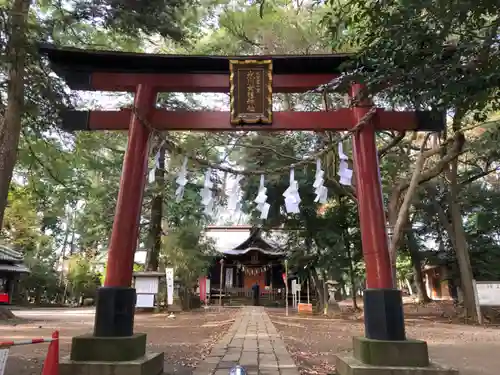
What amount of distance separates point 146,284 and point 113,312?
12.4m

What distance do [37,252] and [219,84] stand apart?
31.8 m

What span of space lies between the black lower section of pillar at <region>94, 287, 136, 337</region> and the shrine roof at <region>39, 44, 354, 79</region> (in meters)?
3.42

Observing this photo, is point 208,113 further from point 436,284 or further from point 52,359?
point 436,284

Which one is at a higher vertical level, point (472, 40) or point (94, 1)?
point (94, 1)

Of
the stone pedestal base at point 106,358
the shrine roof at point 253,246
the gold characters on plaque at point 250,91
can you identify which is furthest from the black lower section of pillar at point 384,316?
the shrine roof at point 253,246

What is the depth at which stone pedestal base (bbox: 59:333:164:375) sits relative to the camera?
4961mm

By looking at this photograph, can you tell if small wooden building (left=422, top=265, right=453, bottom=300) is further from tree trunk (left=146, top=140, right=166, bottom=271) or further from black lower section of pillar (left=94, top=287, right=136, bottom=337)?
black lower section of pillar (left=94, top=287, right=136, bottom=337)

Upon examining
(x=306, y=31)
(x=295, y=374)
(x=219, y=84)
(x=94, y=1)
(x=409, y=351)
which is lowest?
(x=295, y=374)

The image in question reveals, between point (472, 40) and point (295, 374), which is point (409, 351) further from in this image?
point (472, 40)

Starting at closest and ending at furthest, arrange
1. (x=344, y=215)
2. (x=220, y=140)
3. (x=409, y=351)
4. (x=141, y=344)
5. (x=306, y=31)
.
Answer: (x=409, y=351)
(x=141, y=344)
(x=306, y=31)
(x=220, y=140)
(x=344, y=215)

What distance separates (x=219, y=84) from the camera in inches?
264

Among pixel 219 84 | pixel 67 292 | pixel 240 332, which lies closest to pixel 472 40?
pixel 219 84

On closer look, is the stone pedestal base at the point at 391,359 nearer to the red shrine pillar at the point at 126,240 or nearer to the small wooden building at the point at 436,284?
the red shrine pillar at the point at 126,240

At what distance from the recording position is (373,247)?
5.73 meters
